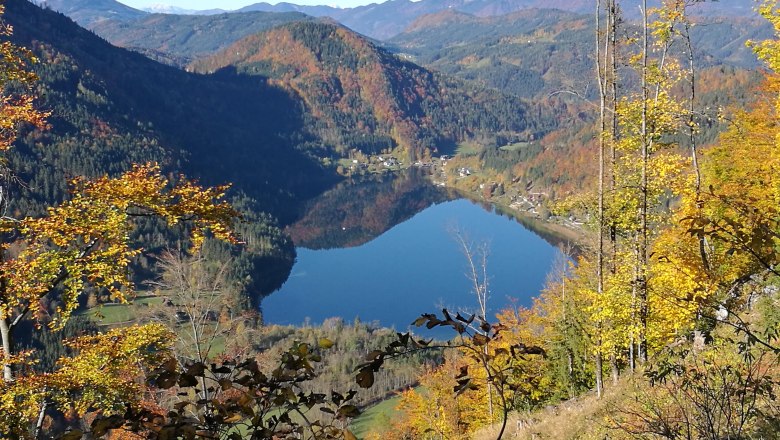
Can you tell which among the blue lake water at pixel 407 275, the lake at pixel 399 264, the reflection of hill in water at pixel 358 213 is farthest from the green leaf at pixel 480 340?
the reflection of hill in water at pixel 358 213

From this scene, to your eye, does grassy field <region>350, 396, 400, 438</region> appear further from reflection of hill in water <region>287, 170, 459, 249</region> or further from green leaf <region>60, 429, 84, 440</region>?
reflection of hill in water <region>287, 170, 459, 249</region>

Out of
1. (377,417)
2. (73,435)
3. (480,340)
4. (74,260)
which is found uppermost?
(480,340)

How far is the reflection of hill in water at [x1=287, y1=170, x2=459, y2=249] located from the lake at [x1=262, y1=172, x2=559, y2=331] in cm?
37

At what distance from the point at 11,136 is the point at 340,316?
86.3 m

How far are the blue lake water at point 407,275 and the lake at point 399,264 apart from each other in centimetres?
19

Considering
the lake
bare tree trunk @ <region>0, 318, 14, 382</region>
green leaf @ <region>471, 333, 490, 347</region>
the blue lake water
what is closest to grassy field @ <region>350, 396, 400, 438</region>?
the lake

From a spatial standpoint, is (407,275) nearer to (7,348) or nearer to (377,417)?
(377,417)

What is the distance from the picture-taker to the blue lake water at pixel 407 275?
88.2 meters

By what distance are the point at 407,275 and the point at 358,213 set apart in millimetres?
64107

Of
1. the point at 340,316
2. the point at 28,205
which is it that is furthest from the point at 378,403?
the point at 28,205

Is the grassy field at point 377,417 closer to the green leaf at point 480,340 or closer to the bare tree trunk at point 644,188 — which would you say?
the bare tree trunk at point 644,188

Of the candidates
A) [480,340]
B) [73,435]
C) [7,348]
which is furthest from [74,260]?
[480,340]

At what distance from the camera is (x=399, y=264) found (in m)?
112

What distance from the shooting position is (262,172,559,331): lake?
293 feet
